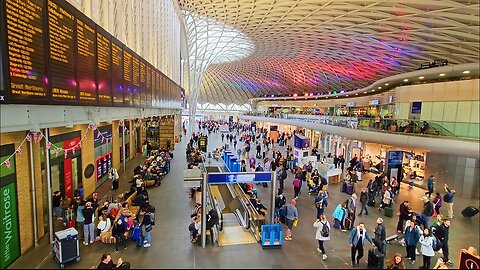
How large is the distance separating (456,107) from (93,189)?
2305cm

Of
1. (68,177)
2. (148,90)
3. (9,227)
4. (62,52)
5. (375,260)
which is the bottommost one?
(375,260)

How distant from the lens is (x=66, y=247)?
7.21m

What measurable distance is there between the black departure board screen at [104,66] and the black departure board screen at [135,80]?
3.35 m

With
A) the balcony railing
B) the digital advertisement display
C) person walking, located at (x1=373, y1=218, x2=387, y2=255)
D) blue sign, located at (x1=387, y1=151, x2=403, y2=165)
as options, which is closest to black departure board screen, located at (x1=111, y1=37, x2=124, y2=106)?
the digital advertisement display

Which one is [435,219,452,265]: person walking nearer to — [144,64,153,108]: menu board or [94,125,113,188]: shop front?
[94,125,113,188]: shop front

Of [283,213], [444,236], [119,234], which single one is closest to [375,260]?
[444,236]

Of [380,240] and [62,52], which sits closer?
[62,52]

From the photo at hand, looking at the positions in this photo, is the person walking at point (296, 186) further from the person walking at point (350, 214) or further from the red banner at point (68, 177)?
the red banner at point (68, 177)

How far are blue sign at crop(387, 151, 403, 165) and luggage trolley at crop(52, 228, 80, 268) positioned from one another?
17261 mm

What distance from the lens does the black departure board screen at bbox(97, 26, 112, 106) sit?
9.29m

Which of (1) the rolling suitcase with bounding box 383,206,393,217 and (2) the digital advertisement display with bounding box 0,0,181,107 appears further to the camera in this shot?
(1) the rolling suitcase with bounding box 383,206,393,217

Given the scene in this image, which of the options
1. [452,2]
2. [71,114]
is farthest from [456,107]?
[71,114]

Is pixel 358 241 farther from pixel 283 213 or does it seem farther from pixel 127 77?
pixel 127 77

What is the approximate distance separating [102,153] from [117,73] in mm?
6300
